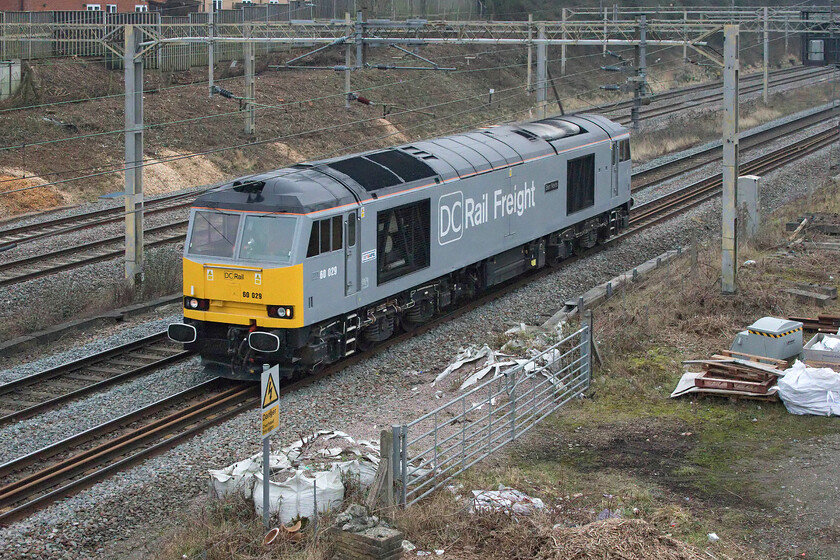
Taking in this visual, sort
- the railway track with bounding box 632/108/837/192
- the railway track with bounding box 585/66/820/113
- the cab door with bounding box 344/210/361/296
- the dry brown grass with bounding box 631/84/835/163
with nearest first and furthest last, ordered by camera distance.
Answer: the cab door with bounding box 344/210/361/296 → the railway track with bounding box 632/108/837/192 → the dry brown grass with bounding box 631/84/835/163 → the railway track with bounding box 585/66/820/113

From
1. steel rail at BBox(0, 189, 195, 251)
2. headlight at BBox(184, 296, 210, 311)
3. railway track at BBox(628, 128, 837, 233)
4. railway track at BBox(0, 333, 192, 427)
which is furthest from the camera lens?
railway track at BBox(628, 128, 837, 233)

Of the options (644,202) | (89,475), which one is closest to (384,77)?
(644,202)

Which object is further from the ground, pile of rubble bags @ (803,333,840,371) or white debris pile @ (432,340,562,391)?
pile of rubble bags @ (803,333,840,371)

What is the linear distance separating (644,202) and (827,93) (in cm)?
3901

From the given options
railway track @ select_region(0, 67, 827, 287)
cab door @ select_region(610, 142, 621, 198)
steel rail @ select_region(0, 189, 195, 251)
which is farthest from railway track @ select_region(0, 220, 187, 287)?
cab door @ select_region(610, 142, 621, 198)

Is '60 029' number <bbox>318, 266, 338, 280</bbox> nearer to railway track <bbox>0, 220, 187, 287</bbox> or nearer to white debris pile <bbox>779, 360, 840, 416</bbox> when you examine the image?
white debris pile <bbox>779, 360, 840, 416</bbox>

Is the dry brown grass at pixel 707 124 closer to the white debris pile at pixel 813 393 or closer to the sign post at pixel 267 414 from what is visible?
the white debris pile at pixel 813 393

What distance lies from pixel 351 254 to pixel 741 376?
19.2ft

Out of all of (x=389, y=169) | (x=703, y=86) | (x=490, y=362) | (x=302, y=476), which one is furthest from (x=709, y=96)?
(x=302, y=476)

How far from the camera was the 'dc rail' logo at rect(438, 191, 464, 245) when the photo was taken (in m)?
18.4

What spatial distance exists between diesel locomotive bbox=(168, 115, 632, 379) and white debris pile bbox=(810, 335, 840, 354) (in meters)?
6.41

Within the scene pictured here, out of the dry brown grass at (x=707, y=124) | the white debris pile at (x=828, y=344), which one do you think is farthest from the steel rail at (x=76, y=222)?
the dry brown grass at (x=707, y=124)

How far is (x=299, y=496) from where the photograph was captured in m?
10.3

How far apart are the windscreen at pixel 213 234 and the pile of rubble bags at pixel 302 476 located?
4.30 meters
